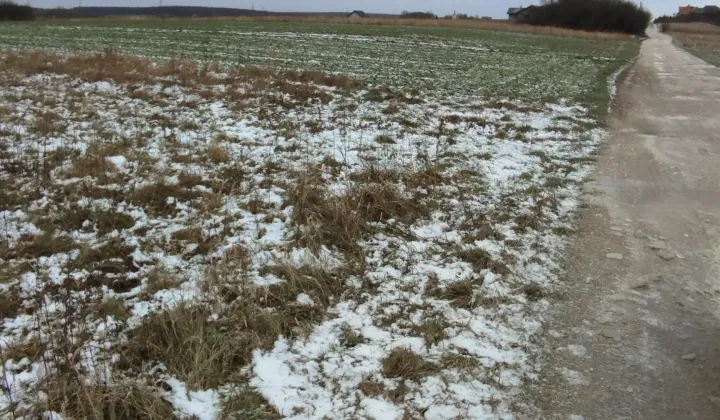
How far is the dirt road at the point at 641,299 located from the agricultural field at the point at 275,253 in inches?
9.7

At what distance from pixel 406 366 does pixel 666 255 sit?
10.2 ft

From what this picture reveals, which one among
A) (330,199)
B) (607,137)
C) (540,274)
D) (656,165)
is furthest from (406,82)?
(540,274)

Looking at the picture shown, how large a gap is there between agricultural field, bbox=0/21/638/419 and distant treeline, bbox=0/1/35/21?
6524 centimetres

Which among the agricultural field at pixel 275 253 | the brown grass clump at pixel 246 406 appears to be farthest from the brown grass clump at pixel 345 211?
the brown grass clump at pixel 246 406

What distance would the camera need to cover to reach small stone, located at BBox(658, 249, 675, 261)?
4836 millimetres

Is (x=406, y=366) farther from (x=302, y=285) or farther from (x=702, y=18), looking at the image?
(x=702, y=18)

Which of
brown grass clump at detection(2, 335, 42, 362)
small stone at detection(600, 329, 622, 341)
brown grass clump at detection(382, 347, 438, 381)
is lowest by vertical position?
brown grass clump at detection(382, 347, 438, 381)

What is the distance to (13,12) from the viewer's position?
205ft

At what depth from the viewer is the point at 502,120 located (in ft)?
33.2

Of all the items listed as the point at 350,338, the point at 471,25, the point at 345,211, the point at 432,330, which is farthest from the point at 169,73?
the point at 471,25

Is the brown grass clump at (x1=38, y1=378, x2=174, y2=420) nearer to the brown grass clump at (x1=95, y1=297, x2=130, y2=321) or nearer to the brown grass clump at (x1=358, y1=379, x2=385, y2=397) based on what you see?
the brown grass clump at (x1=95, y1=297, x2=130, y2=321)

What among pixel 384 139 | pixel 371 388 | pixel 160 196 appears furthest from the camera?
pixel 384 139

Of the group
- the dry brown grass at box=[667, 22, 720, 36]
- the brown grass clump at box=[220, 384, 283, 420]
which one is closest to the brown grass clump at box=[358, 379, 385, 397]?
the brown grass clump at box=[220, 384, 283, 420]

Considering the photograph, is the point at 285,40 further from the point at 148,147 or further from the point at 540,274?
the point at 540,274
